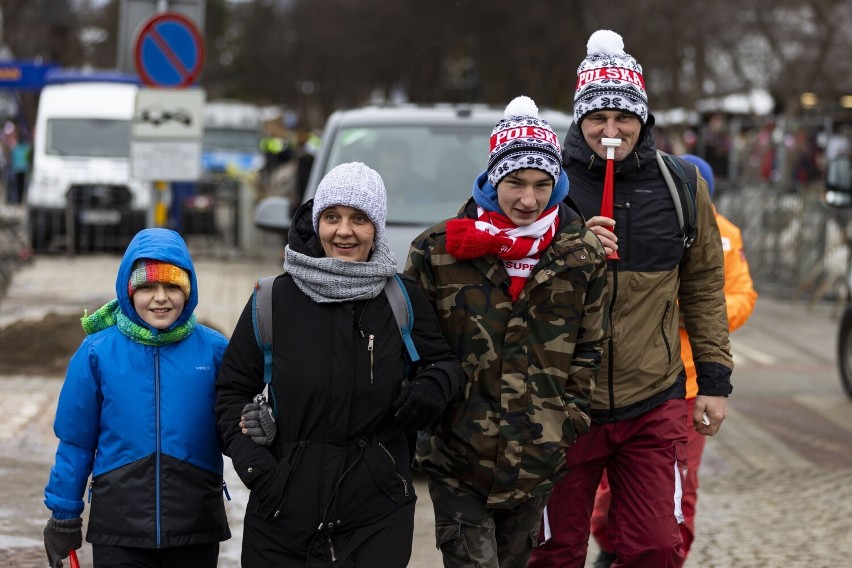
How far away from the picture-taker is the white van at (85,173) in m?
20.0

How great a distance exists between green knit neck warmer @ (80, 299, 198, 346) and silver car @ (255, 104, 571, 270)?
371cm

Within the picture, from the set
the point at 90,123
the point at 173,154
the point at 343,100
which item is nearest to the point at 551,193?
the point at 173,154

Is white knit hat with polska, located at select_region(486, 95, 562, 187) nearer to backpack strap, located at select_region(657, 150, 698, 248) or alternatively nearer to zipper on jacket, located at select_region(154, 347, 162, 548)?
backpack strap, located at select_region(657, 150, 698, 248)

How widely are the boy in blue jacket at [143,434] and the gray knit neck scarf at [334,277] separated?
1.56 ft

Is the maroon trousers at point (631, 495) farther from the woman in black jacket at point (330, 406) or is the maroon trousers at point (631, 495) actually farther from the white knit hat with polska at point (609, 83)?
the white knit hat with polska at point (609, 83)

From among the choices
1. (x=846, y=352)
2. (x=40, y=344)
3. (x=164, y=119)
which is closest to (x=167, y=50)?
(x=164, y=119)

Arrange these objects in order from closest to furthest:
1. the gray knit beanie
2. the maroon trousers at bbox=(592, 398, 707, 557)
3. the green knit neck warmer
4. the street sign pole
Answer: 1. the gray knit beanie
2. the green knit neck warmer
3. the maroon trousers at bbox=(592, 398, 707, 557)
4. the street sign pole

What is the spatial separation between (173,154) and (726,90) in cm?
4032

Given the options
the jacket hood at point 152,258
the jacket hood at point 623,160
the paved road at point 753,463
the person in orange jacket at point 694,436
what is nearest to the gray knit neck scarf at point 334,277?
the jacket hood at point 152,258

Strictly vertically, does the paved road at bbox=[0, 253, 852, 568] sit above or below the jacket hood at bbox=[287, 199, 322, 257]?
below

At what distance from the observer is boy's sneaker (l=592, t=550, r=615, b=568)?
→ 553 cm

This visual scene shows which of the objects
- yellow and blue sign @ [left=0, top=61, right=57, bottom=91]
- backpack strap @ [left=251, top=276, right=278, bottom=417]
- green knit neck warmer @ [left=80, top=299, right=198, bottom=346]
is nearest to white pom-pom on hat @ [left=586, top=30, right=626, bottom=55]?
backpack strap @ [left=251, top=276, right=278, bottom=417]

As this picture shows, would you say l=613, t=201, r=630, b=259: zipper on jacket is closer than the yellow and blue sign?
Yes

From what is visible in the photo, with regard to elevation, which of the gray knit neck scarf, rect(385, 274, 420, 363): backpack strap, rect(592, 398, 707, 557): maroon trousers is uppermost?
the gray knit neck scarf
